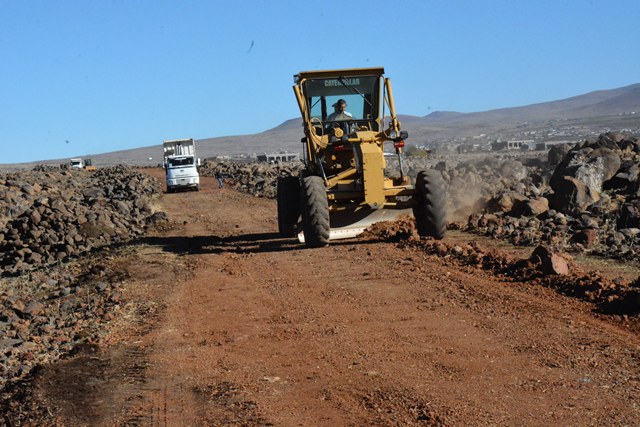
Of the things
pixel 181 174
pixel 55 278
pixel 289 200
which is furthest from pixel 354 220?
pixel 181 174

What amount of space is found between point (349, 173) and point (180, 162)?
28171 millimetres

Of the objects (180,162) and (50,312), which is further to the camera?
(180,162)

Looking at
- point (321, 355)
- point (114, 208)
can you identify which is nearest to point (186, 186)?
point (114, 208)

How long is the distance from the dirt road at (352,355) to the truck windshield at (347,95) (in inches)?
160

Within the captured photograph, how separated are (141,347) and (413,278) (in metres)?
4.18

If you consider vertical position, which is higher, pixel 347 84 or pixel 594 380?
pixel 347 84

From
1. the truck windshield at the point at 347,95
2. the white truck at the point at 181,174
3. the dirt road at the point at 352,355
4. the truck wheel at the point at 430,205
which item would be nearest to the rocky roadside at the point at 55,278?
the dirt road at the point at 352,355

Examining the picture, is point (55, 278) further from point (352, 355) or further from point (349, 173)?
point (352, 355)

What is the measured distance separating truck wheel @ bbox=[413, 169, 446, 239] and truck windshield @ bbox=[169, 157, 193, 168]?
2824 cm

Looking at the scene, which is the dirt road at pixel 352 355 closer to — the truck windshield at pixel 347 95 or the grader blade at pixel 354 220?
the grader blade at pixel 354 220

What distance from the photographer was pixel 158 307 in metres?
11.4

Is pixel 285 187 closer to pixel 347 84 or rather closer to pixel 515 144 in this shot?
pixel 347 84

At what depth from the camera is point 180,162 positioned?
42.4 meters

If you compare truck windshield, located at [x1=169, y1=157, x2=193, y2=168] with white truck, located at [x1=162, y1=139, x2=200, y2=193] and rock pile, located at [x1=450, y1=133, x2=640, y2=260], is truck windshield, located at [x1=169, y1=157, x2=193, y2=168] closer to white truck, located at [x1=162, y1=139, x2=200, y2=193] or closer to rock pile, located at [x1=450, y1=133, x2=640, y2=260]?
white truck, located at [x1=162, y1=139, x2=200, y2=193]
